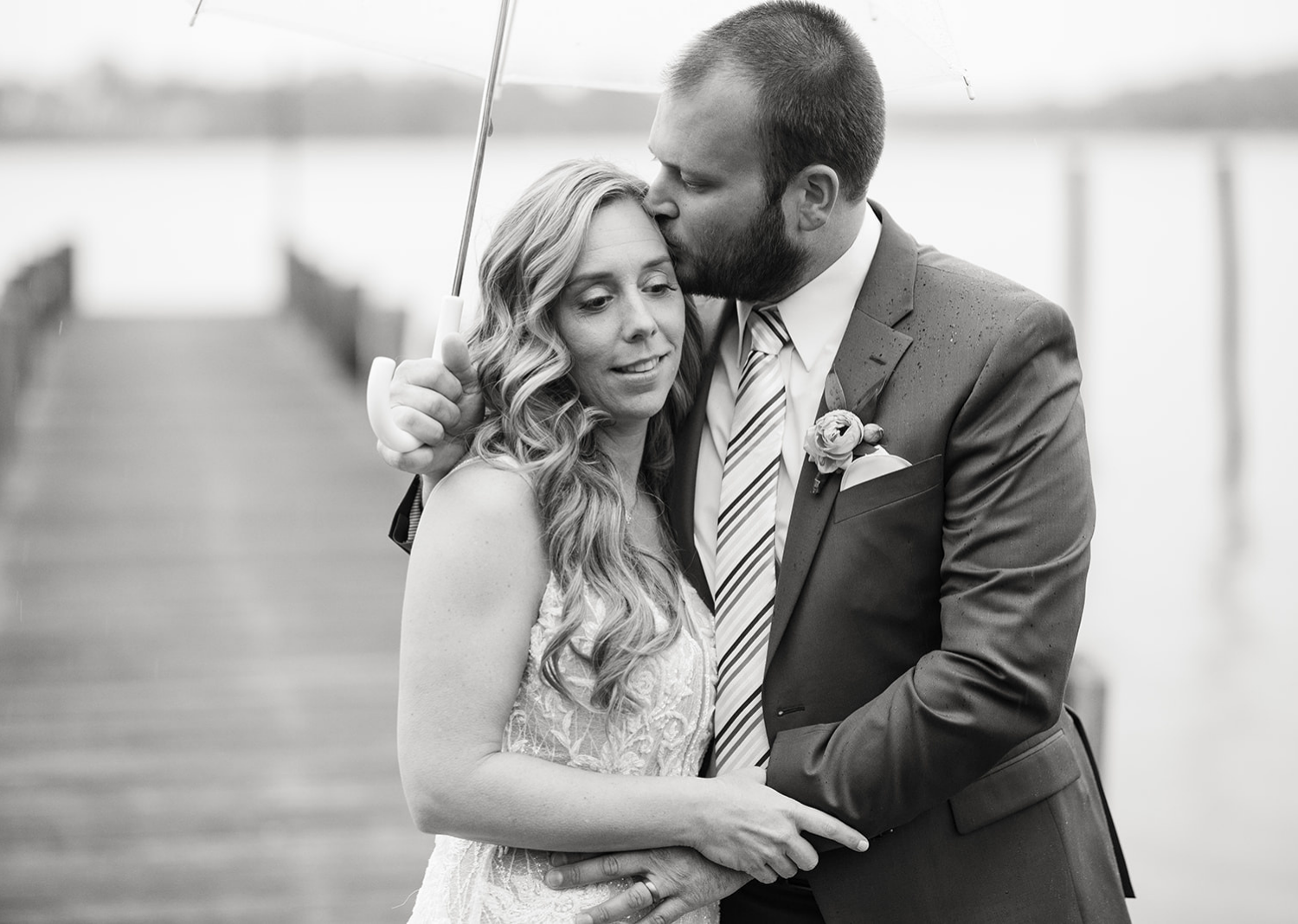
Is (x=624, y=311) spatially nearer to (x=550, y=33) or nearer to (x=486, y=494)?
(x=486, y=494)

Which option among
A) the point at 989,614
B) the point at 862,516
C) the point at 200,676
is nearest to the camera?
the point at 989,614

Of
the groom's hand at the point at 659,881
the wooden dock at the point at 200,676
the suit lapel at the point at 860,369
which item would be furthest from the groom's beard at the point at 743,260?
the wooden dock at the point at 200,676

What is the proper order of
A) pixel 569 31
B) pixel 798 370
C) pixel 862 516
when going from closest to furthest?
pixel 862 516 < pixel 798 370 < pixel 569 31

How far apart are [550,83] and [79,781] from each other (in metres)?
4.01

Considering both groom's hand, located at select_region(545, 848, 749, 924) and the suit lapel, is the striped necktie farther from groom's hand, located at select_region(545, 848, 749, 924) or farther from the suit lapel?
groom's hand, located at select_region(545, 848, 749, 924)

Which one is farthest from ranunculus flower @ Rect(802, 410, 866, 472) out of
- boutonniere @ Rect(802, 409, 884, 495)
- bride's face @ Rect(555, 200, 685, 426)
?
bride's face @ Rect(555, 200, 685, 426)

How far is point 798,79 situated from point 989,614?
3.36 feet

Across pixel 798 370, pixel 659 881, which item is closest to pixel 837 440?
pixel 798 370

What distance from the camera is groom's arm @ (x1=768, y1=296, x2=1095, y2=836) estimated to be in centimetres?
248

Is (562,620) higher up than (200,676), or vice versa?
(562,620)

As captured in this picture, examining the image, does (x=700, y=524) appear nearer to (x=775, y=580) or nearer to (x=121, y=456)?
(x=775, y=580)

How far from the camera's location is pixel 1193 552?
14234mm

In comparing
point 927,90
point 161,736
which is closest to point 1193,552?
point 161,736

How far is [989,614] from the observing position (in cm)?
248
